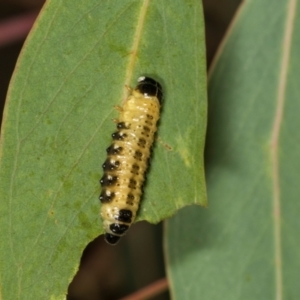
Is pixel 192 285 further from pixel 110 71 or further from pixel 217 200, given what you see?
pixel 110 71

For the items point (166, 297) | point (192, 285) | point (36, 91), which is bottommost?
point (166, 297)

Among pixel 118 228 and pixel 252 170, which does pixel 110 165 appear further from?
pixel 252 170

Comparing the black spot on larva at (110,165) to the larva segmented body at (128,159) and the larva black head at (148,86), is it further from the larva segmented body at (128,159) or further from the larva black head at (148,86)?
the larva black head at (148,86)

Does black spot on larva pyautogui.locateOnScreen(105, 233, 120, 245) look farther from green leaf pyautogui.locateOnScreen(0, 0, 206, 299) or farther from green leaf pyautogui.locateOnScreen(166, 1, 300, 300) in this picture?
green leaf pyautogui.locateOnScreen(166, 1, 300, 300)

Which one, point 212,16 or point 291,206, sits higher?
point 212,16

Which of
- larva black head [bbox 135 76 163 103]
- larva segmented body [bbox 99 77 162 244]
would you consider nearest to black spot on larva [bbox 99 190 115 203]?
larva segmented body [bbox 99 77 162 244]

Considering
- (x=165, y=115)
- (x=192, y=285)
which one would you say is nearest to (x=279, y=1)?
(x=165, y=115)

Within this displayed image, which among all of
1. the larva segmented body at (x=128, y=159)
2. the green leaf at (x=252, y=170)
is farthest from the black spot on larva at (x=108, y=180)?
the green leaf at (x=252, y=170)

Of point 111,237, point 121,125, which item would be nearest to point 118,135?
point 121,125
